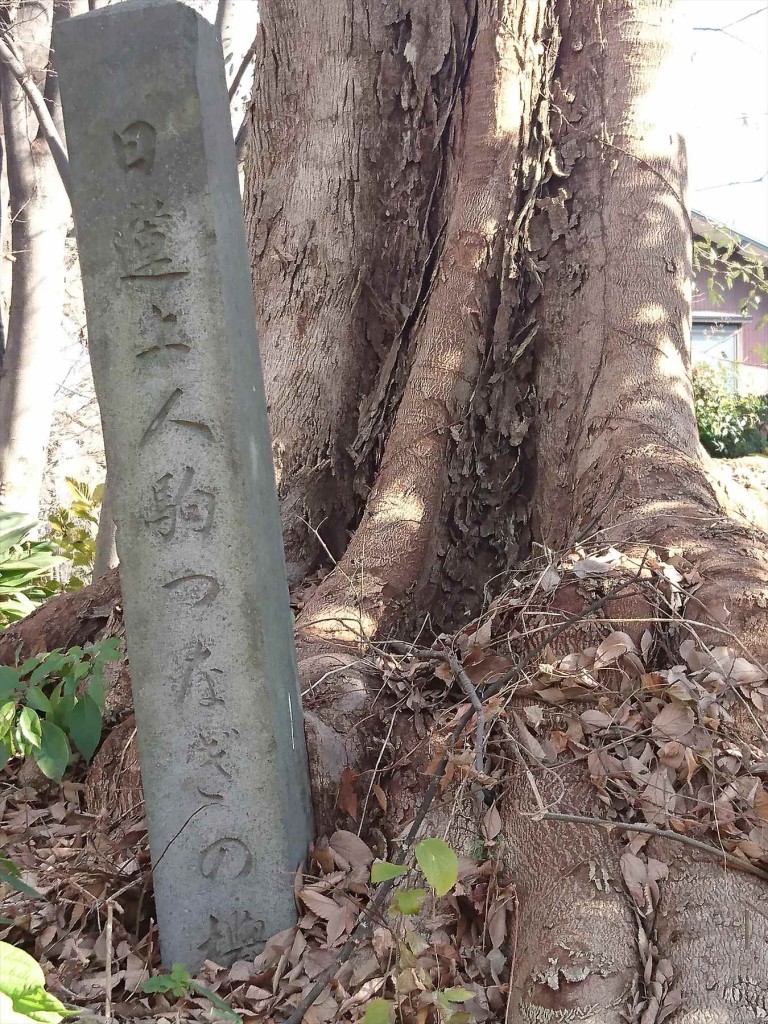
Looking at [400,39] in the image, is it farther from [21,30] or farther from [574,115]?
[21,30]

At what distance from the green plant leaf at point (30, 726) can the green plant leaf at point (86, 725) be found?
0.28 feet

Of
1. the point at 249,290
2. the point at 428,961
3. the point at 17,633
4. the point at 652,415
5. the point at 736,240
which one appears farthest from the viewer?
the point at 736,240

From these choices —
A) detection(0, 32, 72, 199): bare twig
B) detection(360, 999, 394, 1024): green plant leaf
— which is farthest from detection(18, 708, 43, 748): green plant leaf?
detection(0, 32, 72, 199): bare twig

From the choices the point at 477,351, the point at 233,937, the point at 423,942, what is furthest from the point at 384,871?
the point at 477,351

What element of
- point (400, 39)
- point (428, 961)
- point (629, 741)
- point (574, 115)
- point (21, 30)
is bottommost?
point (428, 961)

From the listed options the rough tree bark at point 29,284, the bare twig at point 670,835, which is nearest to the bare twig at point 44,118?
the rough tree bark at point 29,284

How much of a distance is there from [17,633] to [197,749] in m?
1.75

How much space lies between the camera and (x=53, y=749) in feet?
7.24

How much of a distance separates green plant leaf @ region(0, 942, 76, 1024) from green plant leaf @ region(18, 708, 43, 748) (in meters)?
1.04

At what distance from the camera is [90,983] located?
200cm

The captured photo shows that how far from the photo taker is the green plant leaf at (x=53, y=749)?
2186mm

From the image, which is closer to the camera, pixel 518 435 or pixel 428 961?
pixel 428 961

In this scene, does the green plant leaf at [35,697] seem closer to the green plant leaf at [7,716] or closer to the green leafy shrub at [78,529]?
the green plant leaf at [7,716]

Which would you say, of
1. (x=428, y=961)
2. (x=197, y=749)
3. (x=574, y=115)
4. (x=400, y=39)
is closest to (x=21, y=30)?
(x=400, y=39)
